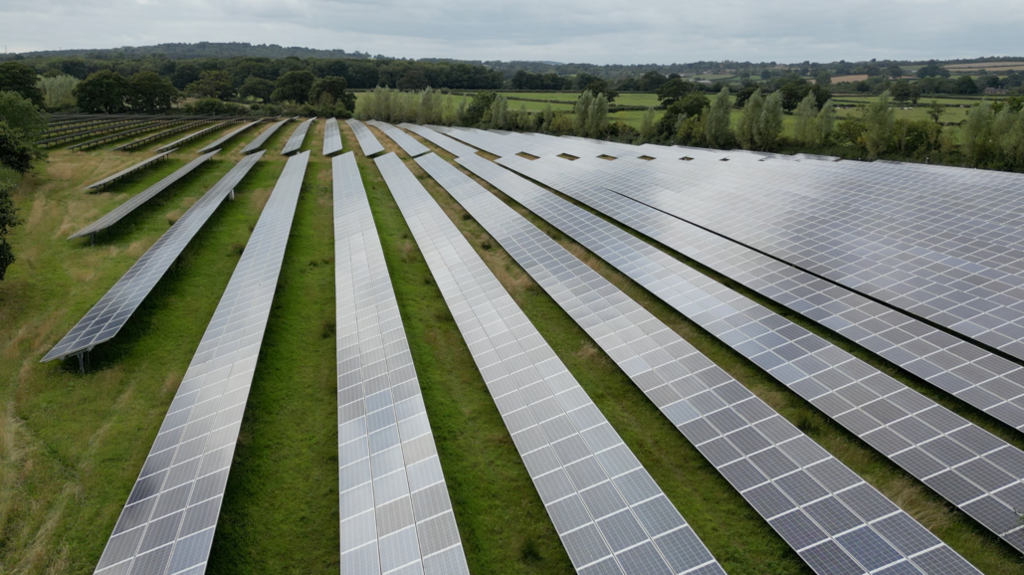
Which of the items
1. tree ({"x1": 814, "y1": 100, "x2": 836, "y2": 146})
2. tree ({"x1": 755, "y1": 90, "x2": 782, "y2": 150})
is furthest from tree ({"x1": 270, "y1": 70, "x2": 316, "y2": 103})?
tree ({"x1": 814, "y1": 100, "x2": 836, "y2": 146})

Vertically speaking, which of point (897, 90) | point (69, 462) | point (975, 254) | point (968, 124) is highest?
point (897, 90)

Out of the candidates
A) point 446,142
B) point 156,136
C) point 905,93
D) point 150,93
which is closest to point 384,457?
point 446,142

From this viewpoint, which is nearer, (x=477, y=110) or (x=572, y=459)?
(x=572, y=459)

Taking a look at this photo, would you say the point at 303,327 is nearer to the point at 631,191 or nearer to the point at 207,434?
the point at 207,434

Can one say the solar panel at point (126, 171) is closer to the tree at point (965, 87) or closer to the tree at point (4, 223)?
the tree at point (4, 223)

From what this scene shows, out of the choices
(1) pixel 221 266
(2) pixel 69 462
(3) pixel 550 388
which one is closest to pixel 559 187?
(1) pixel 221 266

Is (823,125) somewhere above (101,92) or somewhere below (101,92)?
below

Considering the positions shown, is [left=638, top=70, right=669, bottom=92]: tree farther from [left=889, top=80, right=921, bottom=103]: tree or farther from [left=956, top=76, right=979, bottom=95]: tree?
[left=956, top=76, right=979, bottom=95]: tree

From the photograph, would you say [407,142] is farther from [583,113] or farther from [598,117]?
[598,117]
